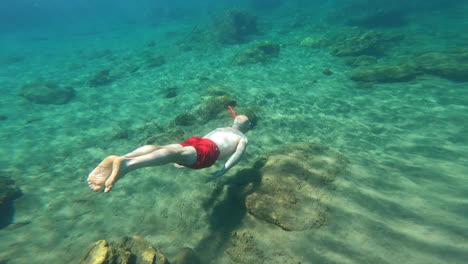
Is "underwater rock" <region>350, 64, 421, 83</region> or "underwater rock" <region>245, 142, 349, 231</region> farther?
"underwater rock" <region>350, 64, 421, 83</region>

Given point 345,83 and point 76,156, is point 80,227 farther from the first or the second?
point 345,83

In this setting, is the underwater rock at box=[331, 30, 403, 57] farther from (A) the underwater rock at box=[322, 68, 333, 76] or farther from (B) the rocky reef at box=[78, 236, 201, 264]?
(B) the rocky reef at box=[78, 236, 201, 264]

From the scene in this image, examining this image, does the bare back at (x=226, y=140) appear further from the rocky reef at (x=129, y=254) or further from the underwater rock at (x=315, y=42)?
the underwater rock at (x=315, y=42)

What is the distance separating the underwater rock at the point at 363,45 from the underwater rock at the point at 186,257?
51.6ft

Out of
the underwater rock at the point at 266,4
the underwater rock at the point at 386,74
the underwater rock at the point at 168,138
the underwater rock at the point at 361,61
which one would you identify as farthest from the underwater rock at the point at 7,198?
the underwater rock at the point at 266,4

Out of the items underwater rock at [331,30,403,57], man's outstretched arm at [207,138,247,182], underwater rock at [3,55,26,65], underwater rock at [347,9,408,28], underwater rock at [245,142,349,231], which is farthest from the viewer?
underwater rock at [3,55,26,65]

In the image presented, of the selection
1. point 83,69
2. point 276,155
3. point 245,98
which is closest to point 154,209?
point 276,155

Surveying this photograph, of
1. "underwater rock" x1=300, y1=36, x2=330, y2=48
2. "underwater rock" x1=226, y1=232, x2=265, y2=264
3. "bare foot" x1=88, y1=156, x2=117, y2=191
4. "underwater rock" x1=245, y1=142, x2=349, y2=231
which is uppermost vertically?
"bare foot" x1=88, y1=156, x2=117, y2=191

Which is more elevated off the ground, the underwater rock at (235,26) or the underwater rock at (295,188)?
the underwater rock at (235,26)

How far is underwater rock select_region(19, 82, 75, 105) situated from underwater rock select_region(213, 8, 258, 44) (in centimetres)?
1416

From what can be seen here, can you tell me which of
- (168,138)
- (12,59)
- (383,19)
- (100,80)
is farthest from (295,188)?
(12,59)

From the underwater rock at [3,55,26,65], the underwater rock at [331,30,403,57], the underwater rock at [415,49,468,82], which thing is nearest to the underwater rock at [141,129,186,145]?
the underwater rock at [415,49,468,82]

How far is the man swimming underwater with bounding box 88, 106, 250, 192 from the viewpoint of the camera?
3.04 m

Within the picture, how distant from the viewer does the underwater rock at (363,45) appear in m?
14.3
